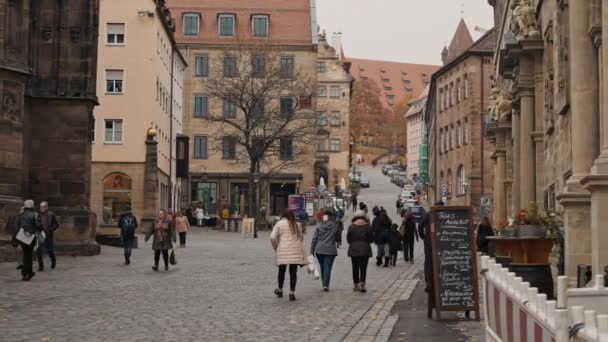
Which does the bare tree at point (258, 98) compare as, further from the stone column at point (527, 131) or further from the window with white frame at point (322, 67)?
the window with white frame at point (322, 67)

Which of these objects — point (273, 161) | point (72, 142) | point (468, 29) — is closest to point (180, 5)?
point (273, 161)

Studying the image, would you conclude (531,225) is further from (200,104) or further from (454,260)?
(200,104)

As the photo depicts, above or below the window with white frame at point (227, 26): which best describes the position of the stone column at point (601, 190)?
below

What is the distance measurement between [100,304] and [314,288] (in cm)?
539

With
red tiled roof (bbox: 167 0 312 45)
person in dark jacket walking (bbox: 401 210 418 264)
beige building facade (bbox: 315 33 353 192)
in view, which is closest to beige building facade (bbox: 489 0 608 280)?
person in dark jacket walking (bbox: 401 210 418 264)

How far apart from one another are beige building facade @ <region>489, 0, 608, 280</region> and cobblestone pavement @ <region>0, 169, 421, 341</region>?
3.49 metres

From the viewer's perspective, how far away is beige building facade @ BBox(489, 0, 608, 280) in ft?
54.3

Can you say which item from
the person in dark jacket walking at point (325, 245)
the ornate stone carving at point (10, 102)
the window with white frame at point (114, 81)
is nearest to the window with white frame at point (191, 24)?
the window with white frame at point (114, 81)

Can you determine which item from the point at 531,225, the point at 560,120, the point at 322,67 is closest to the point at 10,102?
the point at 560,120

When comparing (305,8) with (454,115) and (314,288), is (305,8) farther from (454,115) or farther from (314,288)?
(314,288)

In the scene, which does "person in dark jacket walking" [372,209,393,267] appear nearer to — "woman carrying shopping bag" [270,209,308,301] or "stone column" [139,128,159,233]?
"woman carrying shopping bag" [270,209,308,301]

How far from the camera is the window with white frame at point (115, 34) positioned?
65.9 m

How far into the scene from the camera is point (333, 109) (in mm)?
120438

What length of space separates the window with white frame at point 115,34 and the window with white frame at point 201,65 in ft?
84.9
